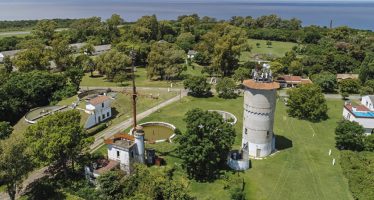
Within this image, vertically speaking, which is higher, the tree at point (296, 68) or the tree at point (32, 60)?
the tree at point (32, 60)

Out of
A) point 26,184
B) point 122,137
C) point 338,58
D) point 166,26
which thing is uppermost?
point 166,26

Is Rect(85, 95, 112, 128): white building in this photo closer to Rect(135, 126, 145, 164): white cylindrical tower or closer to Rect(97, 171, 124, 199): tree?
Rect(135, 126, 145, 164): white cylindrical tower

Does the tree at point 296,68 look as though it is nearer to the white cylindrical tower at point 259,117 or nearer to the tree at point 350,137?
the tree at point 350,137

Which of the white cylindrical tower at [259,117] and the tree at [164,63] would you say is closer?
the white cylindrical tower at [259,117]

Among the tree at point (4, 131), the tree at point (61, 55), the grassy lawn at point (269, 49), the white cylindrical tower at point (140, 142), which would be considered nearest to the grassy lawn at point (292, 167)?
the white cylindrical tower at point (140, 142)

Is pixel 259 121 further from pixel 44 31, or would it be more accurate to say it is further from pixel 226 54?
pixel 44 31

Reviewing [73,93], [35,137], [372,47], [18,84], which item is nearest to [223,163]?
[35,137]

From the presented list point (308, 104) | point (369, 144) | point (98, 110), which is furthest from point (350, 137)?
point (98, 110)

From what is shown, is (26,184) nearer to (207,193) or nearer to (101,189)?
(101,189)
